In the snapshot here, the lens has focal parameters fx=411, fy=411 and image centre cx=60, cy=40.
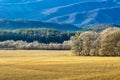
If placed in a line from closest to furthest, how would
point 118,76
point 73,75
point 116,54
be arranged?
1. point 118,76
2. point 73,75
3. point 116,54

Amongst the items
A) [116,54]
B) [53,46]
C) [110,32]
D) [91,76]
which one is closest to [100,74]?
[91,76]

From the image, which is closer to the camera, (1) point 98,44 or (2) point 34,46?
(1) point 98,44

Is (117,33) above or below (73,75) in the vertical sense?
above

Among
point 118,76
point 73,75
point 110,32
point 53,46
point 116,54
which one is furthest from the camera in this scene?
point 53,46

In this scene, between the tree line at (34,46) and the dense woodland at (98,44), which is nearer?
the dense woodland at (98,44)

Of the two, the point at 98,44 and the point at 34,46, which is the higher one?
the point at 34,46

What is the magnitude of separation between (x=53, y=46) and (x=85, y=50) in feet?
189

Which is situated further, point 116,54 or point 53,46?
point 53,46

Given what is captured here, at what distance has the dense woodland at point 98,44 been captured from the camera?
117 metres

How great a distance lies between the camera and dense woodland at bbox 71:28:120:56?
117 meters

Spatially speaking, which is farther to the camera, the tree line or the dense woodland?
the tree line

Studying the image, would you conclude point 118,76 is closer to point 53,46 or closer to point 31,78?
point 31,78

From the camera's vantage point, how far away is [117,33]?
120000 mm

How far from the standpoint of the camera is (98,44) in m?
122
